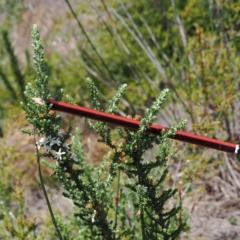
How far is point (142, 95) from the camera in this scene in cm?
466

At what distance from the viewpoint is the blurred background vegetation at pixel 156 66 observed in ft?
11.7

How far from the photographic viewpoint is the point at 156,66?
3965mm

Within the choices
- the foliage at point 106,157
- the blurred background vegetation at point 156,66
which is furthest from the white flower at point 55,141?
the blurred background vegetation at point 156,66

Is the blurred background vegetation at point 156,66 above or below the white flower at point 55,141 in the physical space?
above

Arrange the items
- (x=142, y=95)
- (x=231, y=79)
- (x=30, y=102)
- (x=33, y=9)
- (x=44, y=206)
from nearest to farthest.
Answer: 1. (x=30, y=102)
2. (x=231, y=79)
3. (x=44, y=206)
4. (x=142, y=95)
5. (x=33, y=9)

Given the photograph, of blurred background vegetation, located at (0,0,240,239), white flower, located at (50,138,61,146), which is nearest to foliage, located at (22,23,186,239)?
white flower, located at (50,138,61,146)

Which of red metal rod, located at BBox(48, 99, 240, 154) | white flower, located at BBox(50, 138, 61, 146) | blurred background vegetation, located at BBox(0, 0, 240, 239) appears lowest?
white flower, located at BBox(50, 138, 61, 146)

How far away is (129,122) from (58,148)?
24 cm

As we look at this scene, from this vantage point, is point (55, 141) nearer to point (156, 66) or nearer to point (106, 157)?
point (106, 157)

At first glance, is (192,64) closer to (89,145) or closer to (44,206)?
(89,145)

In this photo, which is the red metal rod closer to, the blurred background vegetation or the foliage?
the foliage

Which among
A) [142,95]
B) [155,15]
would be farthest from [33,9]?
[142,95]

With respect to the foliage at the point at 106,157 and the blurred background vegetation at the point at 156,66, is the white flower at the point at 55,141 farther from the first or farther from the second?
the blurred background vegetation at the point at 156,66

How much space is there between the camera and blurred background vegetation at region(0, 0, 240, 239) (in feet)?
11.7
